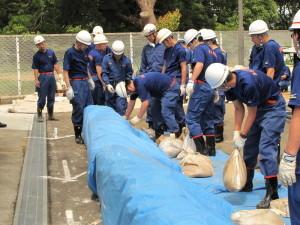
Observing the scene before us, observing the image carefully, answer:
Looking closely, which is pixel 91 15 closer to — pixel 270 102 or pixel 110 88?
pixel 110 88

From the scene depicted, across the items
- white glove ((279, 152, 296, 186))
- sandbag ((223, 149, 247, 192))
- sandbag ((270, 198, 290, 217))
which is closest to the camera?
white glove ((279, 152, 296, 186))

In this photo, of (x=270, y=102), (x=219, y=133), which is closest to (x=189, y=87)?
(x=219, y=133)

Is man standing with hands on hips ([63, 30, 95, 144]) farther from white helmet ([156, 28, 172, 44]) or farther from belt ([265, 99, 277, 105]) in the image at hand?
belt ([265, 99, 277, 105])

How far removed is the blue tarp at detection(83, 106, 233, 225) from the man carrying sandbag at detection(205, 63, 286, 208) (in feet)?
2.64

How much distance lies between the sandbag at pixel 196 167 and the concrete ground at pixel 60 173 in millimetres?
1254

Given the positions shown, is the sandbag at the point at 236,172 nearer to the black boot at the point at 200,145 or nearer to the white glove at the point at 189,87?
the black boot at the point at 200,145

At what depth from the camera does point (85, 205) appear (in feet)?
20.5

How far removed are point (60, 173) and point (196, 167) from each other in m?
1.99

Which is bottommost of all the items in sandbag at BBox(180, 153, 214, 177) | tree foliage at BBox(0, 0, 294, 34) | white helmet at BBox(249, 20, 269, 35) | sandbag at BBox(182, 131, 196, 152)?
sandbag at BBox(180, 153, 214, 177)

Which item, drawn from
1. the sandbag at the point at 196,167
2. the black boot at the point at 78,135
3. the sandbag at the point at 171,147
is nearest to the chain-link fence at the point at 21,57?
the black boot at the point at 78,135

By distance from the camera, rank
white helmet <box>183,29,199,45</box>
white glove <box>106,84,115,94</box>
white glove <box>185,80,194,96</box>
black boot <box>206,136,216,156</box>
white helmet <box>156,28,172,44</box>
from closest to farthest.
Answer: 1. black boot <box>206,136,216,156</box>
2. white glove <box>185,80,194,96</box>
3. white helmet <box>156,28,172,44</box>
4. white helmet <box>183,29,199,45</box>
5. white glove <box>106,84,115,94</box>

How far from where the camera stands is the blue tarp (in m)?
3.35

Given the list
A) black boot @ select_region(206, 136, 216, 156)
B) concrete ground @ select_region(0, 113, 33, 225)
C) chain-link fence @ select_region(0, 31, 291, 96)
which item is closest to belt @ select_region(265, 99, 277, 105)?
black boot @ select_region(206, 136, 216, 156)

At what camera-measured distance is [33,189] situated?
6.71 m
